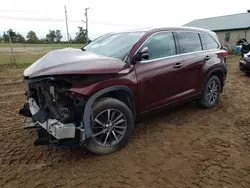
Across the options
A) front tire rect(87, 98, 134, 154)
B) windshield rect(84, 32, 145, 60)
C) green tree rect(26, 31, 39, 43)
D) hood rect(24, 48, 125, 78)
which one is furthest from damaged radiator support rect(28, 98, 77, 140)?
green tree rect(26, 31, 39, 43)

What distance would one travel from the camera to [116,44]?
3660 millimetres

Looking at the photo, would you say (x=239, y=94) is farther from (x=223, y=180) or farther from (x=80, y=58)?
(x=80, y=58)

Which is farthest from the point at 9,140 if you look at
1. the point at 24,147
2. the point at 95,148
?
the point at 95,148

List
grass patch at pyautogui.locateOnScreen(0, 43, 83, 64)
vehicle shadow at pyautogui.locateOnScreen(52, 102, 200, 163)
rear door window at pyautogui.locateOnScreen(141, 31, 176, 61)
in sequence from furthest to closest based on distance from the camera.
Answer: grass patch at pyautogui.locateOnScreen(0, 43, 83, 64) → rear door window at pyautogui.locateOnScreen(141, 31, 176, 61) → vehicle shadow at pyautogui.locateOnScreen(52, 102, 200, 163)

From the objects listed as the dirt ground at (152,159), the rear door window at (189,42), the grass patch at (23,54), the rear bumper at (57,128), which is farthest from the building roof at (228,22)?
the rear bumper at (57,128)

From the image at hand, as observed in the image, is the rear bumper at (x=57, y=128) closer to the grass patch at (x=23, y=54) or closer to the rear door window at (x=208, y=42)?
the rear door window at (x=208, y=42)

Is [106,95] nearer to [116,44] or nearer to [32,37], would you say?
[116,44]

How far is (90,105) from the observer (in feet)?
8.80

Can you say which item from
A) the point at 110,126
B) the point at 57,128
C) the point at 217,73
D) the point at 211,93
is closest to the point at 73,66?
the point at 57,128

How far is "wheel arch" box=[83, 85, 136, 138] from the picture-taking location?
2641mm

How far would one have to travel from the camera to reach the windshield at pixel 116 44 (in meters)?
3.37

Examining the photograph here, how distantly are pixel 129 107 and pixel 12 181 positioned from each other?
5.87ft

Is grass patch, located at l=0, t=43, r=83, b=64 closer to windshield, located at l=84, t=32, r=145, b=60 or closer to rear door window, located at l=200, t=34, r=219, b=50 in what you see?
windshield, located at l=84, t=32, r=145, b=60

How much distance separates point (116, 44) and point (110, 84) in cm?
106
